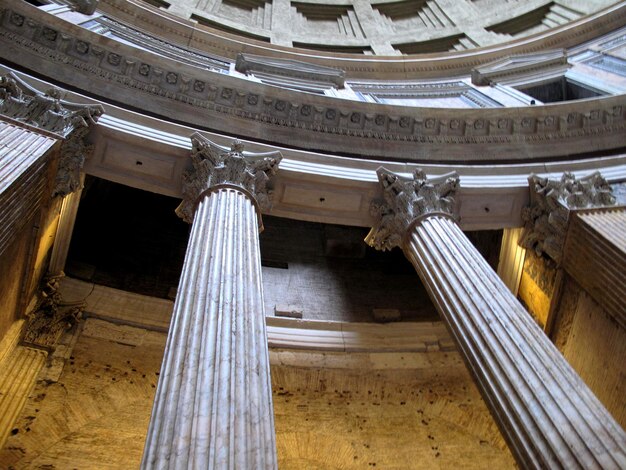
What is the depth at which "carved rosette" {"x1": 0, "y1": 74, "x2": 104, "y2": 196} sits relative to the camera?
7680mm

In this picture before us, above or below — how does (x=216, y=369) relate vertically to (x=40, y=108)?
below

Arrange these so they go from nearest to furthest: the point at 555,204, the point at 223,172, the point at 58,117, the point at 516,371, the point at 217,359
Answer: the point at 217,359 → the point at 516,371 → the point at 58,117 → the point at 223,172 → the point at 555,204

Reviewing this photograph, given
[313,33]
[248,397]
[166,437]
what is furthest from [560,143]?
[313,33]

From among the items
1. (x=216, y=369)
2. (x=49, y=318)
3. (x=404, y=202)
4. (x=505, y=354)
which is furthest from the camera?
(x=49, y=318)

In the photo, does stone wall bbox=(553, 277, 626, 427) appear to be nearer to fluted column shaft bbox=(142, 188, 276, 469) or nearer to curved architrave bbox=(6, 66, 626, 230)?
curved architrave bbox=(6, 66, 626, 230)

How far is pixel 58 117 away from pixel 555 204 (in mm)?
7710

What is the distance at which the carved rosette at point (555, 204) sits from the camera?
8.83 meters

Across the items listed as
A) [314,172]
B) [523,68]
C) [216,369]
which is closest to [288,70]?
[523,68]

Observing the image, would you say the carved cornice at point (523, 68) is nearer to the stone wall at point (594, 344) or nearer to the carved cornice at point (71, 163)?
the stone wall at point (594, 344)

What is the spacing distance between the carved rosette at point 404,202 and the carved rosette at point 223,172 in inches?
73.1

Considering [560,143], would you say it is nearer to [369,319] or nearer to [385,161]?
[385,161]

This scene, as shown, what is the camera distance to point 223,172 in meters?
8.13

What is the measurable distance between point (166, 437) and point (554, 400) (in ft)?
11.4

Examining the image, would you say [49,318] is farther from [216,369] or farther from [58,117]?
[216,369]
